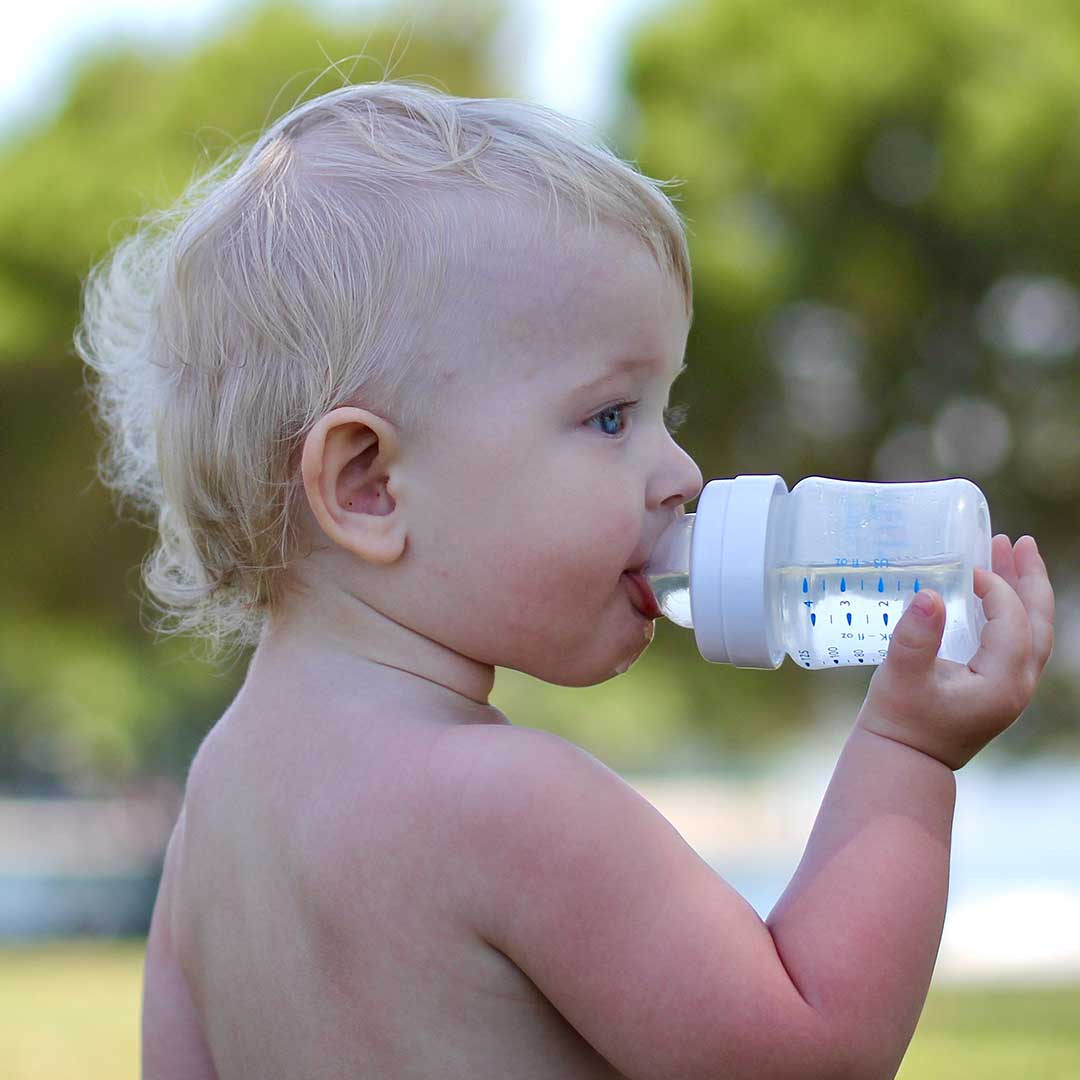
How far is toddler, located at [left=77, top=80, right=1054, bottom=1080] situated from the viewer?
1299 mm

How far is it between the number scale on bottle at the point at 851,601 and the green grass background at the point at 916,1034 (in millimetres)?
4562

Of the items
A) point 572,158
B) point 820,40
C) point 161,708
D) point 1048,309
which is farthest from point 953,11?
point 161,708

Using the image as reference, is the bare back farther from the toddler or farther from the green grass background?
the green grass background

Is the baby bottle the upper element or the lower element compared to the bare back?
upper

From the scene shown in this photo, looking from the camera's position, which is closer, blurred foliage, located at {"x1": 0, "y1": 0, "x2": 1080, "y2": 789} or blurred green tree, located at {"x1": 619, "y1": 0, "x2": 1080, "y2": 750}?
blurred foliage, located at {"x1": 0, "y1": 0, "x2": 1080, "y2": 789}

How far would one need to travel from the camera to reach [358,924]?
54.4 inches

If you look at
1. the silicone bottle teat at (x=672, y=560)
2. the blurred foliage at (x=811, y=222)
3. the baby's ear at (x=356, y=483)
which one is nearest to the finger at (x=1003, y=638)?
the silicone bottle teat at (x=672, y=560)

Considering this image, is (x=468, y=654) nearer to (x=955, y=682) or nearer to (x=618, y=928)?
(x=618, y=928)

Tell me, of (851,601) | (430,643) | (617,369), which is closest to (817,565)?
(851,601)

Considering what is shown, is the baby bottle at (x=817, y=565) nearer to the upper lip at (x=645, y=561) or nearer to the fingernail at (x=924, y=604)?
the upper lip at (x=645, y=561)

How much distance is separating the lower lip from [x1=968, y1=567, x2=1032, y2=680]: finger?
32 centimetres

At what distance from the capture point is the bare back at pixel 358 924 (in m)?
1.34

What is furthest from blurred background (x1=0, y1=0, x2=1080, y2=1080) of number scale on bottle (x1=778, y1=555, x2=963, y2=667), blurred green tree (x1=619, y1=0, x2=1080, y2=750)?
number scale on bottle (x1=778, y1=555, x2=963, y2=667)

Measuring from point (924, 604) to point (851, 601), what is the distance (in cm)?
29
